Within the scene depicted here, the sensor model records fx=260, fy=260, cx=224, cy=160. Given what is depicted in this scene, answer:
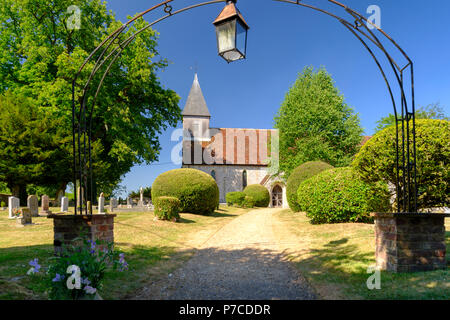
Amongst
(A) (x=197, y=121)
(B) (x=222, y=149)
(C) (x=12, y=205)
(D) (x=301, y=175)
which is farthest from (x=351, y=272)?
(A) (x=197, y=121)

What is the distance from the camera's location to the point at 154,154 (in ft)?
75.2

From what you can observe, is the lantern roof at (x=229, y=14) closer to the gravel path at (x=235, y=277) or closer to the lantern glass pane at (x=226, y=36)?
the lantern glass pane at (x=226, y=36)

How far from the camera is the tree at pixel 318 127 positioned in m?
20.1

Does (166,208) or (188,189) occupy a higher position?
(188,189)

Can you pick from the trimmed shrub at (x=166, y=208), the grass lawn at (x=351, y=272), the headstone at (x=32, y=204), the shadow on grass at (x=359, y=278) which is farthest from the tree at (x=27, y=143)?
the shadow on grass at (x=359, y=278)

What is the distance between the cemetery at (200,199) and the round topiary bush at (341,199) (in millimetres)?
45

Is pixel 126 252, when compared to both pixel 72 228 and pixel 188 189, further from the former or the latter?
pixel 188 189

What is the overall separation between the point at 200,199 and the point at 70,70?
12.8 metres

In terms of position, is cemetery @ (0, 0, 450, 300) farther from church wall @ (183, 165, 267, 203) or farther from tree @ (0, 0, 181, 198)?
church wall @ (183, 165, 267, 203)

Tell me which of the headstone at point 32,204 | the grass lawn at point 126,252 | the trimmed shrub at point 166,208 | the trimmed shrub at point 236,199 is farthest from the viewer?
the trimmed shrub at point 236,199

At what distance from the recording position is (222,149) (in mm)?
38094

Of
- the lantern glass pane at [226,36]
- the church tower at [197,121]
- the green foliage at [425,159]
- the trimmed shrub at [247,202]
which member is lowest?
the trimmed shrub at [247,202]
